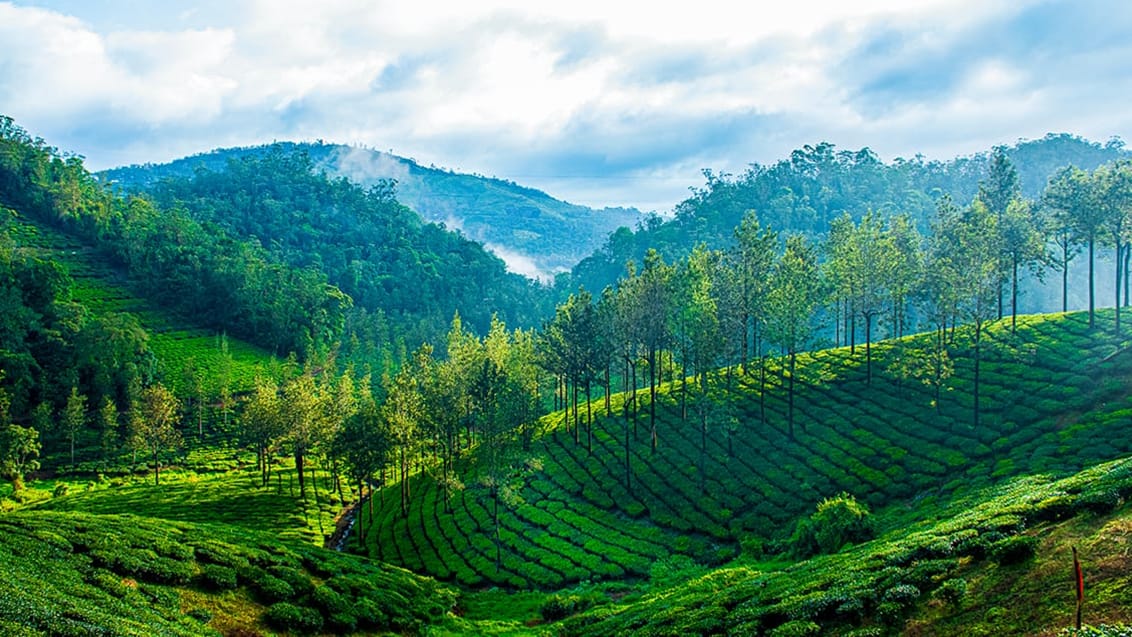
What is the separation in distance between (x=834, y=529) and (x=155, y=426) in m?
86.8

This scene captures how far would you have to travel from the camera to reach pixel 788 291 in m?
64.6

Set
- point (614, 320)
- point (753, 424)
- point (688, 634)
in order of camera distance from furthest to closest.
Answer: point (614, 320) < point (753, 424) < point (688, 634)

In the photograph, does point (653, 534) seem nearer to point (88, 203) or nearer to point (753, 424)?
point (753, 424)

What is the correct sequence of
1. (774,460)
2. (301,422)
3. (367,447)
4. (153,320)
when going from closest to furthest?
(774,460) < (367,447) < (301,422) < (153,320)

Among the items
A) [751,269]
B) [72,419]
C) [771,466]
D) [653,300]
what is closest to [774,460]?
[771,466]

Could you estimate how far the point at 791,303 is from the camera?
62.9 metres

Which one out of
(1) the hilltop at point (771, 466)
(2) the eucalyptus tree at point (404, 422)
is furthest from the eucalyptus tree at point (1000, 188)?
(2) the eucalyptus tree at point (404, 422)

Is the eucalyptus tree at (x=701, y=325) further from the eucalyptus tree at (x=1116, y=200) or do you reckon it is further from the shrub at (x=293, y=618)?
the eucalyptus tree at (x=1116, y=200)

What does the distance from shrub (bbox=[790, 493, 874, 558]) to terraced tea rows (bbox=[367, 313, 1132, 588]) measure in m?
5.70

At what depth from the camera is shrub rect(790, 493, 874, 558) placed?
36.4m

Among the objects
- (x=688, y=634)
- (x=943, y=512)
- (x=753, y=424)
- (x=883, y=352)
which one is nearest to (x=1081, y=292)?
(x=883, y=352)

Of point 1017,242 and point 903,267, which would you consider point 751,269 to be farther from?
point 1017,242

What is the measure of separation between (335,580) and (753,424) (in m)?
40.0

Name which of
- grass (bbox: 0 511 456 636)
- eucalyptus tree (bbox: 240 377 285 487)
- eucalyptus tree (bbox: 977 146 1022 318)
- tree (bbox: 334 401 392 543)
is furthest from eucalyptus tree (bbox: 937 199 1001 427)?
eucalyptus tree (bbox: 240 377 285 487)
